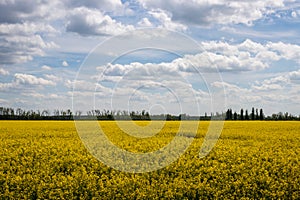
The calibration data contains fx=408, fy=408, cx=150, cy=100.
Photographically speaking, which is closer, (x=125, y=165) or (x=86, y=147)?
(x=125, y=165)

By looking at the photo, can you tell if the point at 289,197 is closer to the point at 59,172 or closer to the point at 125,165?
the point at 125,165

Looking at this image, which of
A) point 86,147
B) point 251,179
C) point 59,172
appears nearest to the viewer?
point 251,179

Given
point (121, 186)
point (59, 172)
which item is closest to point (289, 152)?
point (121, 186)

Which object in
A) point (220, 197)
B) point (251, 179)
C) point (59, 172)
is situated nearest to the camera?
point (220, 197)

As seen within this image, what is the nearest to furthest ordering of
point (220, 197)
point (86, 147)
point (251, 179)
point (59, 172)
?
point (220, 197) < point (251, 179) < point (59, 172) < point (86, 147)

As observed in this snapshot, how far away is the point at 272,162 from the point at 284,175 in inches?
45.1

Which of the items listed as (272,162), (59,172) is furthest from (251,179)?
(59,172)

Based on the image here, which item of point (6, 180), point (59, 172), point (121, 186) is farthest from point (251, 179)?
point (6, 180)

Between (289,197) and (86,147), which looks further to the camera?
(86,147)

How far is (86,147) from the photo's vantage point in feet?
57.4

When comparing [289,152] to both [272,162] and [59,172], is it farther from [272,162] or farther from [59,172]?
[59,172]

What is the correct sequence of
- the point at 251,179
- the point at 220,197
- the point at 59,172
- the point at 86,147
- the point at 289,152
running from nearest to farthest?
the point at 220,197 → the point at 251,179 → the point at 59,172 → the point at 289,152 → the point at 86,147

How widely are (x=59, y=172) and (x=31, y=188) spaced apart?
1467 mm

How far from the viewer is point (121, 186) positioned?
463 inches
